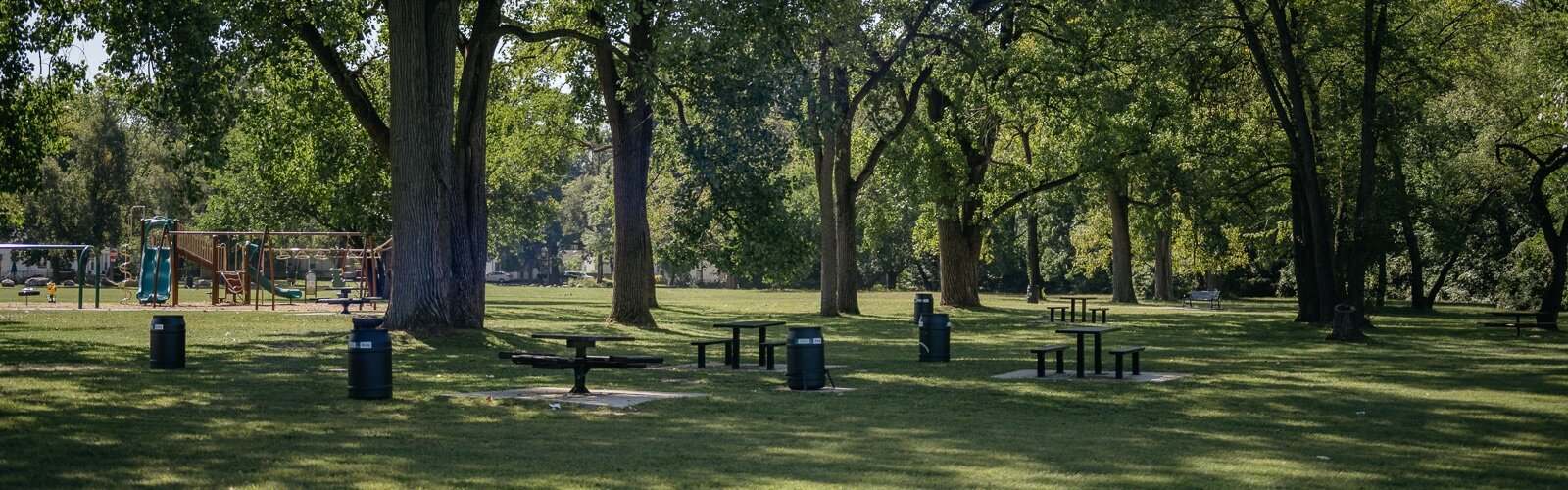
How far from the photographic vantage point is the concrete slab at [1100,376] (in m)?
17.7

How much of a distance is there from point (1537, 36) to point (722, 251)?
1996 cm

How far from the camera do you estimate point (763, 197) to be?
2705cm

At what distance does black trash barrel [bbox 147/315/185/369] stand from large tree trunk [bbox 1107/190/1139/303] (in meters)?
37.6

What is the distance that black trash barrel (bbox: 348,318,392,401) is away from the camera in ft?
46.2

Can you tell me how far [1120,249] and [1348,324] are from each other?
88.5 feet

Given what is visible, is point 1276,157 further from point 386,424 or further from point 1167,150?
point 386,424

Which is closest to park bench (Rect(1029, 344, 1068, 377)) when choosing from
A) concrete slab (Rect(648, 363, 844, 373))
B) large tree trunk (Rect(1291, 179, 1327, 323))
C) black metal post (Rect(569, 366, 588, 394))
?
concrete slab (Rect(648, 363, 844, 373))

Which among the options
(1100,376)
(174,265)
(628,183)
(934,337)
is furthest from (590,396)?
(174,265)

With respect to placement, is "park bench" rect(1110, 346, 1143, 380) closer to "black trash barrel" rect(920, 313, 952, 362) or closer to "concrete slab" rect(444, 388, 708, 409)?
"black trash barrel" rect(920, 313, 952, 362)

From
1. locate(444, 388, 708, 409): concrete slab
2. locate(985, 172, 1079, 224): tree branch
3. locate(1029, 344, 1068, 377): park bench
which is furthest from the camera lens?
locate(985, 172, 1079, 224): tree branch

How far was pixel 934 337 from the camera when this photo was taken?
67.7 ft

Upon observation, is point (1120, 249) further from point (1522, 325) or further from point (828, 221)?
point (1522, 325)

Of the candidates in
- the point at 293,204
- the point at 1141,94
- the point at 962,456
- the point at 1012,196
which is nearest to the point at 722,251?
the point at 1141,94

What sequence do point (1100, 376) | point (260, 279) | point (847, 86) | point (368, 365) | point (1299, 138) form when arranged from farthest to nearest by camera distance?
point (260, 279)
point (847, 86)
point (1299, 138)
point (1100, 376)
point (368, 365)
